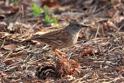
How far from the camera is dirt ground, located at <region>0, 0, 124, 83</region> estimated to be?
757 cm

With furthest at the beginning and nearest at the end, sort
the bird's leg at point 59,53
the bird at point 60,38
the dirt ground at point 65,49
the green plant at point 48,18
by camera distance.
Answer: the green plant at point 48,18 < the bird at point 60,38 < the bird's leg at point 59,53 < the dirt ground at point 65,49

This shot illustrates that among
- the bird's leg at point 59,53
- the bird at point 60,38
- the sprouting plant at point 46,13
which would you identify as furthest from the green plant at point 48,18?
the bird's leg at point 59,53

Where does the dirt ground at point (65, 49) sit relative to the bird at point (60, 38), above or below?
below

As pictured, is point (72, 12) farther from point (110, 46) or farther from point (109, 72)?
point (109, 72)

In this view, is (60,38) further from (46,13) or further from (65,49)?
(46,13)

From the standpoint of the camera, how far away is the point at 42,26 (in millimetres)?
10086

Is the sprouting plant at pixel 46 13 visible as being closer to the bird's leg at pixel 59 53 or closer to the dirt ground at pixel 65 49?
the dirt ground at pixel 65 49

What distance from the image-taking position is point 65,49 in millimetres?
8836

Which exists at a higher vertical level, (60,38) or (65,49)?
(60,38)

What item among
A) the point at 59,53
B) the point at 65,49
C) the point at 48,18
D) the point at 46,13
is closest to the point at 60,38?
the point at 65,49

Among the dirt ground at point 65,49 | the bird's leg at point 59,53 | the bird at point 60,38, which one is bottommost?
the dirt ground at point 65,49

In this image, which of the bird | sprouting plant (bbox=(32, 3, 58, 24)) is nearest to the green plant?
sprouting plant (bbox=(32, 3, 58, 24))

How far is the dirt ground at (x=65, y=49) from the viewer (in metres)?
7.57

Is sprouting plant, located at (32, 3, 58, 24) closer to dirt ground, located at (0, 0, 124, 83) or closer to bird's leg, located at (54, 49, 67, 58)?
dirt ground, located at (0, 0, 124, 83)
